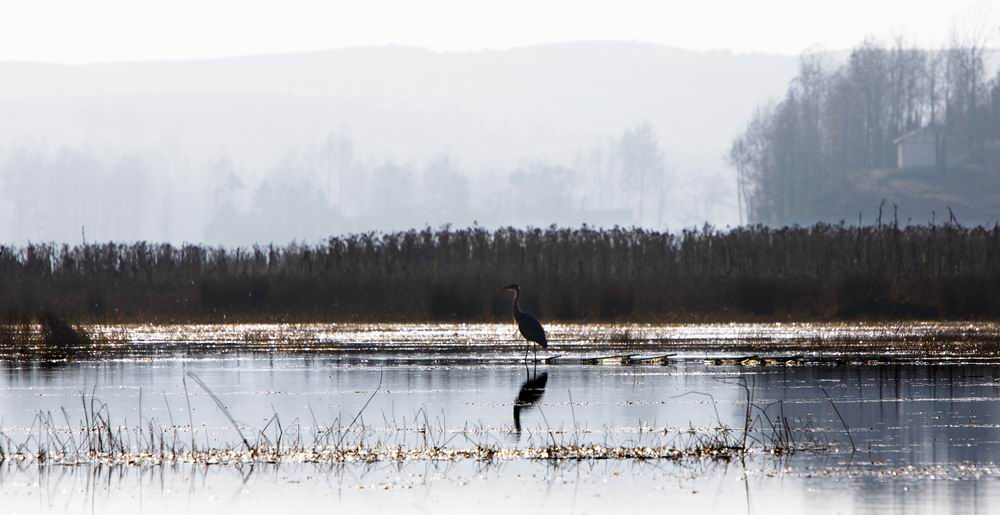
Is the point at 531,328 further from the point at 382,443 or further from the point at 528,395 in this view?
the point at 382,443

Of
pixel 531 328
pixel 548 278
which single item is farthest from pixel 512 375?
pixel 548 278

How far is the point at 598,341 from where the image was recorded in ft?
82.9

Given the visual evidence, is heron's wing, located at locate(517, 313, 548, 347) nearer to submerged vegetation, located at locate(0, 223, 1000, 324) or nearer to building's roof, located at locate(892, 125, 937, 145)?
submerged vegetation, located at locate(0, 223, 1000, 324)

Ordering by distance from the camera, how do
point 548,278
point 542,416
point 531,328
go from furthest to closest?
point 548,278, point 531,328, point 542,416

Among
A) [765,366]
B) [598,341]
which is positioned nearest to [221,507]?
[765,366]

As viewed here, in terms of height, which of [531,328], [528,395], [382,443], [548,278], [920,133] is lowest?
[382,443]

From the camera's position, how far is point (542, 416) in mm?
15180

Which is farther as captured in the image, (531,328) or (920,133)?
(920,133)

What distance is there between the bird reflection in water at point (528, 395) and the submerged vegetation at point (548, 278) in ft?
38.1

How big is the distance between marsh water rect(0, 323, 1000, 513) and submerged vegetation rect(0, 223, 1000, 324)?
13.1 feet

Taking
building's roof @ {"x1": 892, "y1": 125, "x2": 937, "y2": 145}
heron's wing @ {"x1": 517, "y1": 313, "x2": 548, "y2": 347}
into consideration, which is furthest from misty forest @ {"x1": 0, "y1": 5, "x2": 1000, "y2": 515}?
building's roof @ {"x1": 892, "y1": 125, "x2": 937, "y2": 145}

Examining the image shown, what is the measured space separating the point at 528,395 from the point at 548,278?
1514 centimetres

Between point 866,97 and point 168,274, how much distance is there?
9126 cm

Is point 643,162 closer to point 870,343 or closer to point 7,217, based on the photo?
point 7,217
